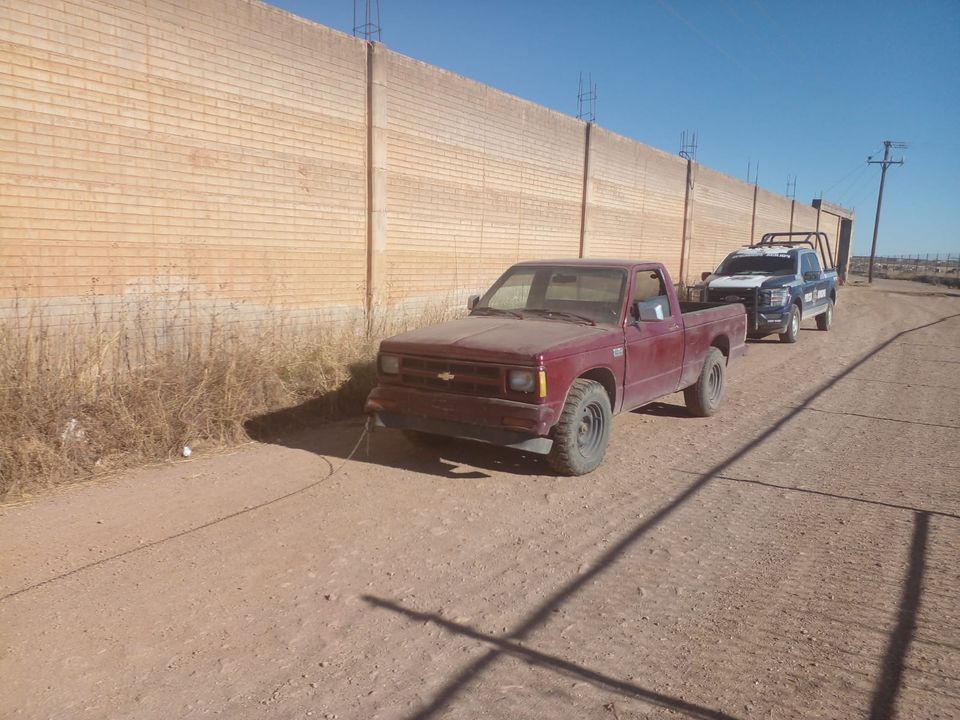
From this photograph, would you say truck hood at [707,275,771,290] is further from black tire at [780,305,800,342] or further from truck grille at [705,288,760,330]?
black tire at [780,305,800,342]

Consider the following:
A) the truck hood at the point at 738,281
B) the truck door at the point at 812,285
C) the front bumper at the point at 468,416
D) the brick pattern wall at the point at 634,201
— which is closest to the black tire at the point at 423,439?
the front bumper at the point at 468,416

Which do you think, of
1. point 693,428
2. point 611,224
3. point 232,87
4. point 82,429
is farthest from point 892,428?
point 611,224

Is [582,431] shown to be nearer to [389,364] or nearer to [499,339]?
[499,339]

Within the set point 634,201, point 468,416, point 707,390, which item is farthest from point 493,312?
point 634,201

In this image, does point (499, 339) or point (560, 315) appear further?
point (560, 315)

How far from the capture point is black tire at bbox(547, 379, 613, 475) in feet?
18.2

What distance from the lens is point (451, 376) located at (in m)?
5.55

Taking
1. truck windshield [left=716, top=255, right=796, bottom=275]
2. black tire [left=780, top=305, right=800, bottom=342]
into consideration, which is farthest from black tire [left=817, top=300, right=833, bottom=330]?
black tire [left=780, top=305, right=800, bottom=342]

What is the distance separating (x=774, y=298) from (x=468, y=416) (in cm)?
1049

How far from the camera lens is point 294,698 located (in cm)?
290

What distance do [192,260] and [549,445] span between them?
16.7 feet

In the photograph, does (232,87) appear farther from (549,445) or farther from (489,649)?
(489,649)

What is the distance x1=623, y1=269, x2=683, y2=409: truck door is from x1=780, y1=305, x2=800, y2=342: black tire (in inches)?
322

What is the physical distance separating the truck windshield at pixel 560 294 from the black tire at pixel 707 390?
76.2 inches
